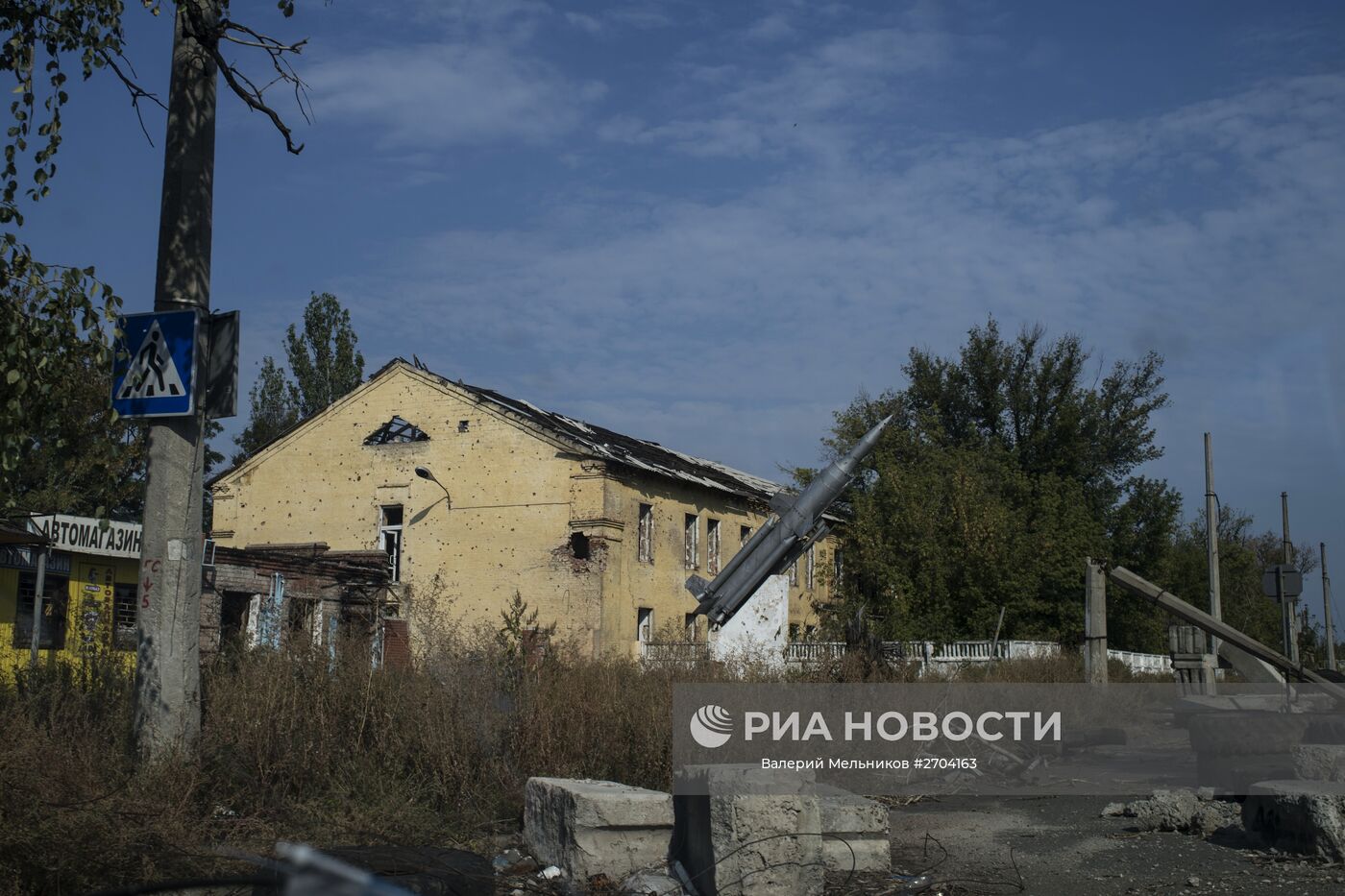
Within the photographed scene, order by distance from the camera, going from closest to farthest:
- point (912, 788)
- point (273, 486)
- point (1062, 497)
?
point (912, 788) → point (273, 486) → point (1062, 497)

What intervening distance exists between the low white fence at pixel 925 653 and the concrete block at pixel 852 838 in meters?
5.35

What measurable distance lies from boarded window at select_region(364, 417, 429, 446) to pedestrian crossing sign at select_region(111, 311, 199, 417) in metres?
22.4

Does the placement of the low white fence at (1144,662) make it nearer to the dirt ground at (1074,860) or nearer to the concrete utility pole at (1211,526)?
the concrete utility pole at (1211,526)

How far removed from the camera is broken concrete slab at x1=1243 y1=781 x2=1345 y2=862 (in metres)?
8.15

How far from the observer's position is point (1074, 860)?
344 inches

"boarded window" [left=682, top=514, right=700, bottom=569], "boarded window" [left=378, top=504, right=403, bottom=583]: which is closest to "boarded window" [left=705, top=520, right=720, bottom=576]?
"boarded window" [left=682, top=514, right=700, bottom=569]

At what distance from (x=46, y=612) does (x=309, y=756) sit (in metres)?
13.0

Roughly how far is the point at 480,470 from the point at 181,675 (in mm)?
21090

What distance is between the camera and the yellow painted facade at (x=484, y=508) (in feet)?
89.8

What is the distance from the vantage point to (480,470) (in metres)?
28.5

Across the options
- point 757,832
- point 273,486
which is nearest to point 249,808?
point 757,832

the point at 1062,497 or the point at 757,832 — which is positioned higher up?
the point at 1062,497

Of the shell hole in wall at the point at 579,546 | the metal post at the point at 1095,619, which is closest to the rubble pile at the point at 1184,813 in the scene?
the metal post at the point at 1095,619

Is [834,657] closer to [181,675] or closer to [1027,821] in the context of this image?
[1027,821]
